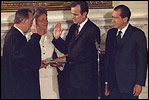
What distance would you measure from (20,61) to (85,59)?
0.86 metres

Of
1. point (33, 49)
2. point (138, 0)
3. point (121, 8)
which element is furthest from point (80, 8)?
point (138, 0)

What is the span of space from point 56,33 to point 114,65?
0.91m

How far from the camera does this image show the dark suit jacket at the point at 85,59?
3908 mm

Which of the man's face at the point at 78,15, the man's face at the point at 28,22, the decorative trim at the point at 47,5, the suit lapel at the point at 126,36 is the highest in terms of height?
the decorative trim at the point at 47,5

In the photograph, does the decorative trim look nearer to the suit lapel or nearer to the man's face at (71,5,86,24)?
the man's face at (71,5,86,24)

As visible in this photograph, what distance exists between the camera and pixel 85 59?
389 centimetres

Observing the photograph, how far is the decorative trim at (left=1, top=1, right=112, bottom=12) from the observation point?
4.43m

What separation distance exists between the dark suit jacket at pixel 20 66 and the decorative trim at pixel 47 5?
39.0 inches

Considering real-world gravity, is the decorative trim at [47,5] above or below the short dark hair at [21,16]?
above

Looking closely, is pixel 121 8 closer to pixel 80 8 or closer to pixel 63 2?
pixel 80 8

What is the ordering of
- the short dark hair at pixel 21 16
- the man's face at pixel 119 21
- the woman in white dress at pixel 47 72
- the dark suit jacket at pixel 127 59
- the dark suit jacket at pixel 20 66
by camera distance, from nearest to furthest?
the dark suit jacket at pixel 20 66 → the short dark hair at pixel 21 16 → the dark suit jacket at pixel 127 59 → the man's face at pixel 119 21 → the woman in white dress at pixel 47 72

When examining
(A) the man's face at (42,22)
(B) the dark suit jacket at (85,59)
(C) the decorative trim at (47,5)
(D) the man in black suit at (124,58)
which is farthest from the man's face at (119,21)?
(A) the man's face at (42,22)

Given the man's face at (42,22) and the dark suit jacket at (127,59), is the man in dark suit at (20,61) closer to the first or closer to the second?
the man's face at (42,22)

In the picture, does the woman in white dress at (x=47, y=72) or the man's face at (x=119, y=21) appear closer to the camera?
the man's face at (x=119, y=21)
